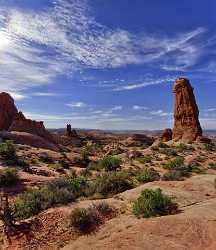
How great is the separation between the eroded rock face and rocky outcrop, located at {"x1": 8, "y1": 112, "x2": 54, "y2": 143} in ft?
61.4

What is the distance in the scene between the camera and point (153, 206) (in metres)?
12.5

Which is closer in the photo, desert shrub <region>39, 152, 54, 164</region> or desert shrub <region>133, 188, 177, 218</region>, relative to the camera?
desert shrub <region>133, 188, 177, 218</region>

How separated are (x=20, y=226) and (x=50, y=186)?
3.88 m

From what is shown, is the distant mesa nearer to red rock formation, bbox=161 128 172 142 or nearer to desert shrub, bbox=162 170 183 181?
red rock formation, bbox=161 128 172 142

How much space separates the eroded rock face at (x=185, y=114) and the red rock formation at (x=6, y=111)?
24417 millimetres

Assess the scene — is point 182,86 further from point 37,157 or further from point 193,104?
point 37,157

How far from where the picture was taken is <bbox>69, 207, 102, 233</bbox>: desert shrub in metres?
11.8

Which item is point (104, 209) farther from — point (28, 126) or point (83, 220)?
point (28, 126)

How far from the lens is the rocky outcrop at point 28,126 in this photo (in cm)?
4957

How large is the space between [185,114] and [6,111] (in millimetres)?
26500

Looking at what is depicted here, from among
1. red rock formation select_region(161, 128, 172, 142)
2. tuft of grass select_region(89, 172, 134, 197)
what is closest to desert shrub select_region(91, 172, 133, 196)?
tuft of grass select_region(89, 172, 134, 197)

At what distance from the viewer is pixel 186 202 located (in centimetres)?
1399

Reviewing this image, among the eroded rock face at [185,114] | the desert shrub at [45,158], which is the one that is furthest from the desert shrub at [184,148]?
the desert shrub at [45,158]

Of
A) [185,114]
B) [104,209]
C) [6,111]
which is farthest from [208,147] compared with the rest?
[104,209]
